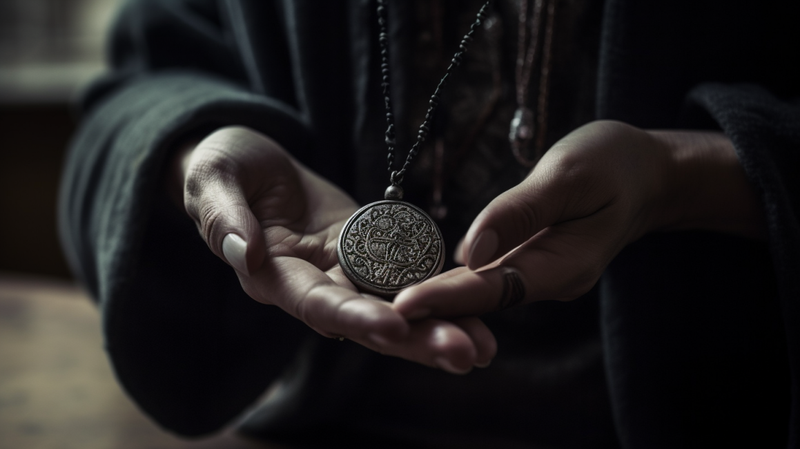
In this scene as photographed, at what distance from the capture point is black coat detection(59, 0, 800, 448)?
2.12ft

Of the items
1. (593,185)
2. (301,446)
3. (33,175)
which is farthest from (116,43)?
(33,175)

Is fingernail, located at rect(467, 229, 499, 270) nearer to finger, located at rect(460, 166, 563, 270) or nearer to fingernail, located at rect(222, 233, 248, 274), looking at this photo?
finger, located at rect(460, 166, 563, 270)

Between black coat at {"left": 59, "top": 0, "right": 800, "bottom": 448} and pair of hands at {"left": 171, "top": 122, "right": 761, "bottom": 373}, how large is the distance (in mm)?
57

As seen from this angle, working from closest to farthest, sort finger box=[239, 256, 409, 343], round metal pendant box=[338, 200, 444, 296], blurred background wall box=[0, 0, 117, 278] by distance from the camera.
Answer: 1. finger box=[239, 256, 409, 343]
2. round metal pendant box=[338, 200, 444, 296]
3. blurred background wall box=[0, 0, 117, 278]

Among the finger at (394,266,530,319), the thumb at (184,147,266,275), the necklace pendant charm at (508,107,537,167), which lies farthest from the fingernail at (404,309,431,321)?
the necklace pendant charm at (508,107,537,167)

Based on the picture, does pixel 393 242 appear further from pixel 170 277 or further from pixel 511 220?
pixel 170 277

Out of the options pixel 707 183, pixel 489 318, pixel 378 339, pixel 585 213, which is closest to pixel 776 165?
pixel 707 183

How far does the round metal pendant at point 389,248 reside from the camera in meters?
0.54

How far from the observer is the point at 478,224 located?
1.54ft

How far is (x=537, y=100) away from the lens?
694mm

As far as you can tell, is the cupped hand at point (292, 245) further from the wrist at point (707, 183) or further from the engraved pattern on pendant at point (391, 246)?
the wrist at point (707, 183)

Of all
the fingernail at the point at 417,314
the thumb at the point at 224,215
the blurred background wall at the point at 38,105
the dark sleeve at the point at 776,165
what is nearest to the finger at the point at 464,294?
the fingernail at the point at 417,314

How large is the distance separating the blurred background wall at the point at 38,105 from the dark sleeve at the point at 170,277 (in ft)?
5.43

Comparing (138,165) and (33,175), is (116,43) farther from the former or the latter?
(33,175)
